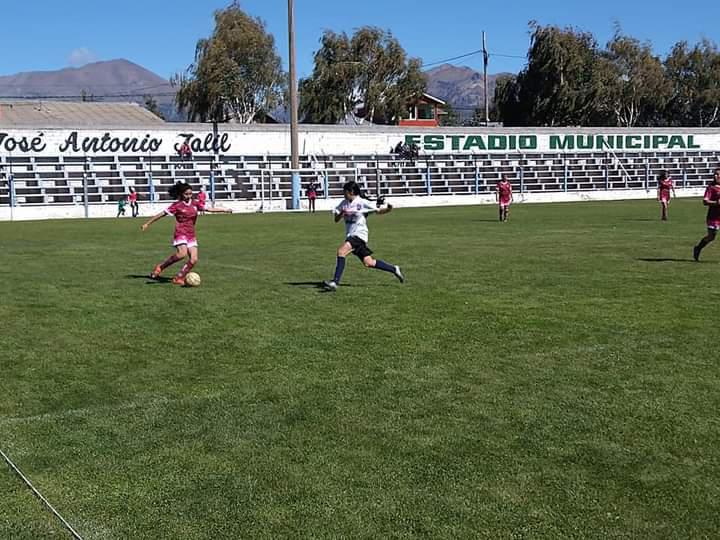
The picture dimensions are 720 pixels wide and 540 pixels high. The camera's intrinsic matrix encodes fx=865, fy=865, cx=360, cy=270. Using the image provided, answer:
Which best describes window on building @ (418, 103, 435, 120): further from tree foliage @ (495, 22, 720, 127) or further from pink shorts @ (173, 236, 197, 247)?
pink shorts @ (173, 236, 197, 247)

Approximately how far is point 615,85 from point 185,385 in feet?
243

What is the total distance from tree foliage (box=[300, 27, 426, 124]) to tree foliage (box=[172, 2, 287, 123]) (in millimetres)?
3501

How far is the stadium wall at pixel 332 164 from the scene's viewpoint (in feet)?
128

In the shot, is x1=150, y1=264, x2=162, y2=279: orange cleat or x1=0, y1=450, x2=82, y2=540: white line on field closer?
x1=0, y1=450, x2=82, y2=540: white line on field

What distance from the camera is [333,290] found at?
1222 centimetres

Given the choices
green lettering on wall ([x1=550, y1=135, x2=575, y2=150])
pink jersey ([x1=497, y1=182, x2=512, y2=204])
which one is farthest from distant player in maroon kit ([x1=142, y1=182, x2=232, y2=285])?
green lettering on wall ([x1=550, y1=135, x2=575, y2=150])

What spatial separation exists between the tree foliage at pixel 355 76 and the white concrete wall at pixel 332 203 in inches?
1099

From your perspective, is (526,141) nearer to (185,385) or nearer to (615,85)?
(615,85)

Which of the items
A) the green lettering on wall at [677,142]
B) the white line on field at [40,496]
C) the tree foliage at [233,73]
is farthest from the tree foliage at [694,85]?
the white line on field at [40,496]

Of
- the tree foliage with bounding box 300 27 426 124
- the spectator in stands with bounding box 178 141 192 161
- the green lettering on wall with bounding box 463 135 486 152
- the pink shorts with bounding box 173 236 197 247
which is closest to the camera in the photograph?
the pink shorts with bounding box 173 236 197 247

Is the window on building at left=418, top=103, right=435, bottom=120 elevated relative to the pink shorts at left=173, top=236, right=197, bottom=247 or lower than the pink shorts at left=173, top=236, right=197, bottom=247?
elevated

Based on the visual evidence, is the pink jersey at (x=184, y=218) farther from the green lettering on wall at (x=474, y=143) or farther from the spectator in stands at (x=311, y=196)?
the green lettering on wall at (x=474, y=143)

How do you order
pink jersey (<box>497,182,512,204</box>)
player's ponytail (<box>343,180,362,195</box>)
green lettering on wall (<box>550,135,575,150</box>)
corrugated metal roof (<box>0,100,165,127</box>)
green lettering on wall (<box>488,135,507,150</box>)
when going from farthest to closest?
corrugated metal roof (<box>0,100,165,127</box>) < green lettering on wall (<box>550,135,575,150</box>) < green lettering on wall (<box>488,135,507,150</box>) < pink jersey (<box>497,182,512,204</box>) < player's ponytail (<box>343,180,362,195</box>)

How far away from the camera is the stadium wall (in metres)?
39.1
